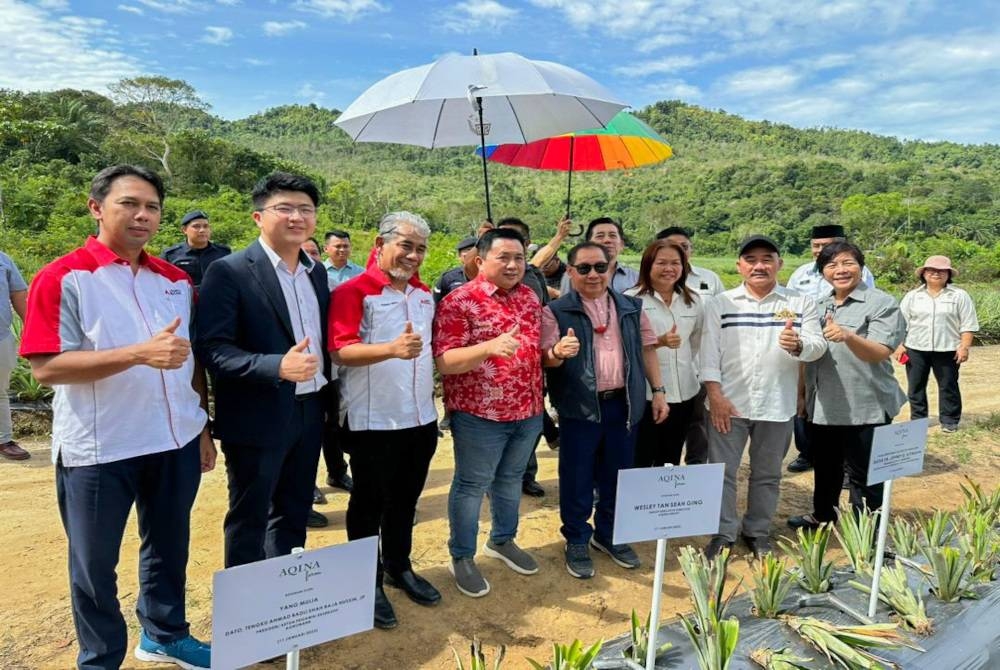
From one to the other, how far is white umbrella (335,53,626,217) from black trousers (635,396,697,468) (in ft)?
5.24

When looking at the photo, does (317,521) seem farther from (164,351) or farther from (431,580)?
(164,351)

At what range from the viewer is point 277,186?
223cm

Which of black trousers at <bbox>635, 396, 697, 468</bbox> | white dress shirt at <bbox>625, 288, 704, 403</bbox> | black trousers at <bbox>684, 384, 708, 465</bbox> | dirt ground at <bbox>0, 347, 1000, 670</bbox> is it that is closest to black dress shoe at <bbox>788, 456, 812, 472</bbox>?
dirt ground at <bbox>0, 347, 1000, 670</bbox>

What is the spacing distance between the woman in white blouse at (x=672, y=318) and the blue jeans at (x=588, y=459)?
0.34 m

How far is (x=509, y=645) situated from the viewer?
104 inches

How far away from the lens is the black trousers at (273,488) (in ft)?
7.45

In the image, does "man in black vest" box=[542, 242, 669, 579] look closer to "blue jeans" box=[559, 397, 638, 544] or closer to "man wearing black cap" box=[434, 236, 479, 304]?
"blue jeans" box=[559, 397, 638, 544]

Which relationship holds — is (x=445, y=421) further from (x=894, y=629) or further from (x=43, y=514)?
(x=894, y=629)

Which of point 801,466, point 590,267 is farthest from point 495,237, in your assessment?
point 801,466

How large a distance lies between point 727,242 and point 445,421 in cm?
3725

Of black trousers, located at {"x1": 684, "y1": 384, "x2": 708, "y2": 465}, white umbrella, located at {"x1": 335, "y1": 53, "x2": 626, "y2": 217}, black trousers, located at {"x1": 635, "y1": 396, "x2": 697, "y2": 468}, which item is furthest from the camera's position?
black trousers, located at {"x1": 684, "y1": 384, "x2": 708, "y2": 465}

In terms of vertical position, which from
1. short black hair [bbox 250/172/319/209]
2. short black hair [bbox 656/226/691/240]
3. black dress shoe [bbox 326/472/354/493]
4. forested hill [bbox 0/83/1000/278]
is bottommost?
black dress shoe [bbox 326/472/354/493]

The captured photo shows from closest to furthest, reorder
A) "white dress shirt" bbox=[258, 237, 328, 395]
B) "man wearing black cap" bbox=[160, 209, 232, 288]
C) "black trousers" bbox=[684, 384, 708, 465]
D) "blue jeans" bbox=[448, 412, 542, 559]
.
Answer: "white dress shirt" bbox=[258, 237, 328, 395] < "blue jeans" bbox=[448, 412, 542, 559] < "black trousers" bbox=[684, 384, 708, 465] < "man wearing black cap" bbox=[160, 209, 232, 288]

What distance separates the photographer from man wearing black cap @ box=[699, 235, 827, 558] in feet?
10.4
